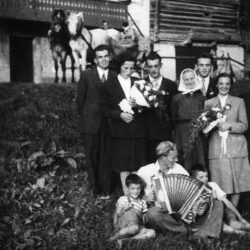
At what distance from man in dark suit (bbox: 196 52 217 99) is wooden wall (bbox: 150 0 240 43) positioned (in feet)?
45.2

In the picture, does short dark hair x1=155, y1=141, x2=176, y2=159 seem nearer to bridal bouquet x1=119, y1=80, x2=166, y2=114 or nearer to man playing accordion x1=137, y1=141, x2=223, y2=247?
man playing accordion x1=137, y1=141, x2=223, y2=247

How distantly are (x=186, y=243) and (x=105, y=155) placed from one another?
1.84 metres

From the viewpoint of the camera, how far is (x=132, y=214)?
20.2 ft

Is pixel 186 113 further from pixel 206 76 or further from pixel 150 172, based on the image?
pixel 150 172

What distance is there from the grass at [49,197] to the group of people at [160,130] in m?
0.46

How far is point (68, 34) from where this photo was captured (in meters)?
14.9

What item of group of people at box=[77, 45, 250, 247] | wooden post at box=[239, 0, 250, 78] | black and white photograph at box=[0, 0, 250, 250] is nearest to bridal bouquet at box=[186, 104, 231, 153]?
black and white photograph at box=[0, 0, 250, 250]

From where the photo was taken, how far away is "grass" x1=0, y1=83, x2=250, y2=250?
19.9ft

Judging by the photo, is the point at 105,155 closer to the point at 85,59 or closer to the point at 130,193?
the point at 130,193

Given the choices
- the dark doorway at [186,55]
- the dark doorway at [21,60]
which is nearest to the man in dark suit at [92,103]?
the dark doorway at [21,60]

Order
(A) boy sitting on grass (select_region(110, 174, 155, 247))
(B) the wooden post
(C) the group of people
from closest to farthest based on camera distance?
(A) boy sitting on grass (select_region(110, 174, 155, 247)) < (C) the group of people < (B) the wooden post

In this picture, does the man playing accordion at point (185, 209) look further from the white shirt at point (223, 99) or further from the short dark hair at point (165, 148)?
the white shirt at point (223, 99)

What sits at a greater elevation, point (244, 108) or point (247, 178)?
point (244, 108)

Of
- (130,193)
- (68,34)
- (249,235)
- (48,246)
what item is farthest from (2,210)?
(68,34)
